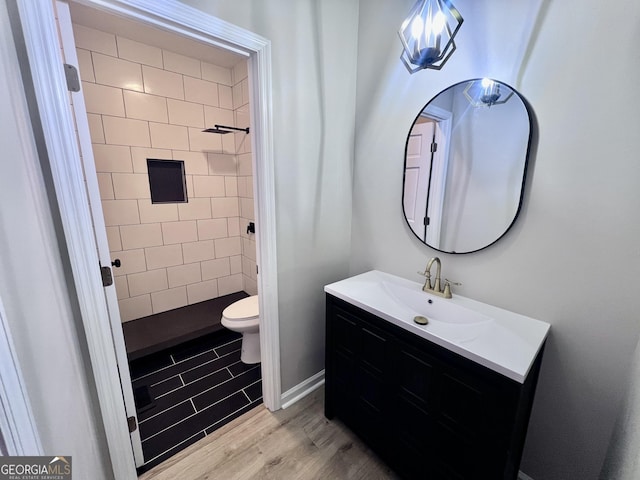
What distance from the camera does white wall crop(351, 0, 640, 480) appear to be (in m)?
0.95

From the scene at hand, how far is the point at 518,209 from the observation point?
1.19 metres

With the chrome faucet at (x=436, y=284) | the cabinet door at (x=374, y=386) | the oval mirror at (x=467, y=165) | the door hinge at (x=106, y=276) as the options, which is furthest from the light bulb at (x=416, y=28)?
the door hinge at (x=106, y=276)

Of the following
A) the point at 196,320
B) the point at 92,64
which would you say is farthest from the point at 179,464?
the point at 92,64

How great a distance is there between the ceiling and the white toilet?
5.93 ft

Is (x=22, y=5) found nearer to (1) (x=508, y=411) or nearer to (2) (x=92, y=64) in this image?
(2) (x=92, y=64)

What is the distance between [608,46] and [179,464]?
2625 mm

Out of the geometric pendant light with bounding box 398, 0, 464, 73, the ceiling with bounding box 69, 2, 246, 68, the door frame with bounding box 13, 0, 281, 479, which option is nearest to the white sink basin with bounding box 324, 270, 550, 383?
the door frame with bounding box 13, 0, 281, 479

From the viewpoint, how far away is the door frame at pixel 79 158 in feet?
2.86

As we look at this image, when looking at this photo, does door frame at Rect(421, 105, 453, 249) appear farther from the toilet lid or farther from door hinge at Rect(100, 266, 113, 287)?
door hinge at Rect(100, 266, 113, 287)

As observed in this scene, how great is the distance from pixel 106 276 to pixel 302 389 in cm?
143

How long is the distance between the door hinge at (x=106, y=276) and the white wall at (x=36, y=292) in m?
Result: 0.11

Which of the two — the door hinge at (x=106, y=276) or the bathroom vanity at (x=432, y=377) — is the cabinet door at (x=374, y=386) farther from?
the door hinge at (x=106, y=276)

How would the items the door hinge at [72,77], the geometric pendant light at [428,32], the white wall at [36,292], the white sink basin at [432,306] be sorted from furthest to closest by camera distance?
1. the white sink basin at [432,306]
2. the door hinge at [72,77]
3. the geometric pendant light at [428,32]
4. the white wall at [36,292]

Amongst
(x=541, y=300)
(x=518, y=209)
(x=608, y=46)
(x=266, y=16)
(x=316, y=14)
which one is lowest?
(x=541, y=300)
